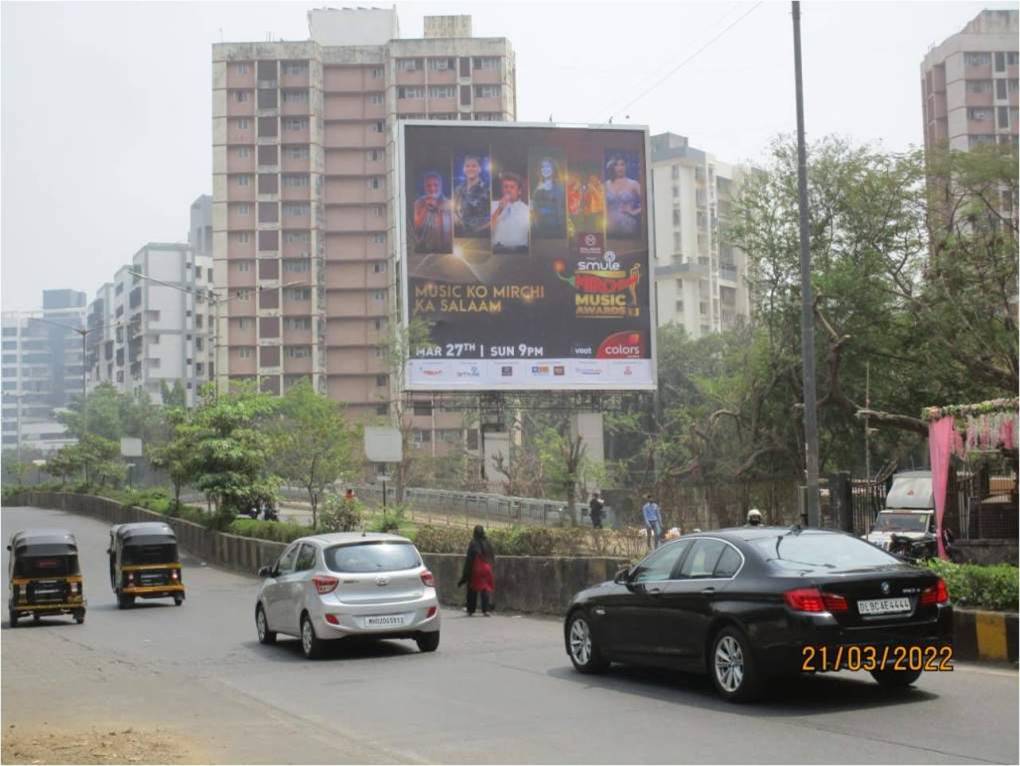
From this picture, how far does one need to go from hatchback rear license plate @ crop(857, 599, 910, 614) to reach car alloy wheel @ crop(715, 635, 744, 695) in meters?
1.04

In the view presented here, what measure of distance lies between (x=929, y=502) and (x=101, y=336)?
14493 cm

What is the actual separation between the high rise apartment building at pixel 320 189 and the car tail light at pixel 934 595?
96.8 metres

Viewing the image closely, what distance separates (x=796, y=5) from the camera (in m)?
23.9

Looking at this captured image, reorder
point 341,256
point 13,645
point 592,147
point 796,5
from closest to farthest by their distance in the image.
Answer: point 13,645 < point 796,5 < point 592,147 < point 341,256

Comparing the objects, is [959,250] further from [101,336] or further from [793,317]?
[101,336]

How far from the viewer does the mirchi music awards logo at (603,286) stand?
41.2 metres

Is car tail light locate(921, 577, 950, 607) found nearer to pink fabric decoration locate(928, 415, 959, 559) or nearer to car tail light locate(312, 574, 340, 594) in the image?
car tail light locate(312, 574, 340, 594)

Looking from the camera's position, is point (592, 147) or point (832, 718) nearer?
point (832, 718)

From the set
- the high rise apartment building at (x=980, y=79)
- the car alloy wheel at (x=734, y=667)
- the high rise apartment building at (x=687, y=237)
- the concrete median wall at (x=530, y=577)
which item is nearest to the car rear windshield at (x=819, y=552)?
the car alloy wheel at (x=734, y=667)

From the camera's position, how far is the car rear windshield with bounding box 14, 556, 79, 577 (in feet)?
83.7

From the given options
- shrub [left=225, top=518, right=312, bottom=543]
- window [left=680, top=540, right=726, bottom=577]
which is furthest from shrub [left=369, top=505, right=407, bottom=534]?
window [left=680, top=540, right=726, bottom=577]

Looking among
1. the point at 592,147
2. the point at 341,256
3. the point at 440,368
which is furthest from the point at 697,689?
the point at 341,256

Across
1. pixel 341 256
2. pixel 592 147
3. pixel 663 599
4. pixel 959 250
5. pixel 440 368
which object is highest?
pixel 341 256

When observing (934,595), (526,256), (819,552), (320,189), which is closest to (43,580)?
(819,552)
